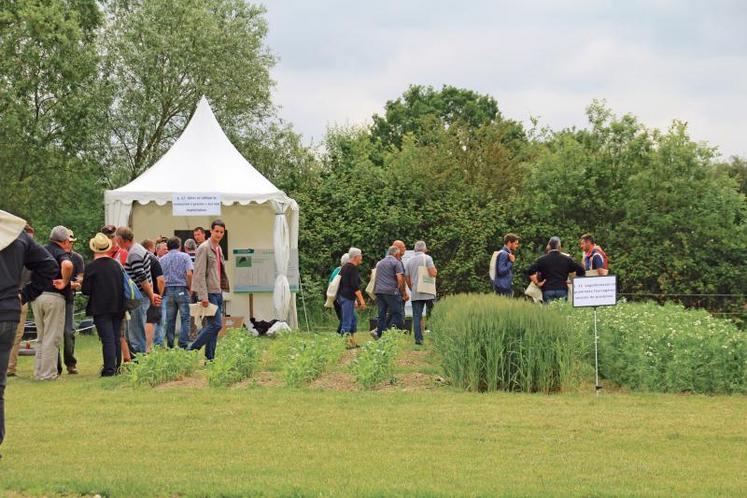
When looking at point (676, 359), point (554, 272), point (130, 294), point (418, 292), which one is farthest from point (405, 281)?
point (676, 359)

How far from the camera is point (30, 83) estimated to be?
28.5m

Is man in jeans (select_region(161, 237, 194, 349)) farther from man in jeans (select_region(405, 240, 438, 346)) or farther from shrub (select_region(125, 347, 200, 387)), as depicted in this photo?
man in jeans (select_region(405, 240, 438, 346))

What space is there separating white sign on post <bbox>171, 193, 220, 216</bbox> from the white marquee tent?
16 cm

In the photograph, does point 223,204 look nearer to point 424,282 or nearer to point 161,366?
point 424,282

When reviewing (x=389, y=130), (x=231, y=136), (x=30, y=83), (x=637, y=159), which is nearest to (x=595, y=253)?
(x=637, y=159)

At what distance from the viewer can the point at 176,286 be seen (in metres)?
16.9

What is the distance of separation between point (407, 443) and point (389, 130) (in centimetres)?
5850

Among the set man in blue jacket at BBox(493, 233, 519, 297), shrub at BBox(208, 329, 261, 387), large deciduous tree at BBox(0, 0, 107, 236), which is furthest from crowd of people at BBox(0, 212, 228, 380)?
large deciduous tree at BBox(0, 0, 107, 236)

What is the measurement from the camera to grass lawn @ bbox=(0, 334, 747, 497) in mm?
7469

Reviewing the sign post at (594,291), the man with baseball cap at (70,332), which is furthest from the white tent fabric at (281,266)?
the sign post at (594,291)

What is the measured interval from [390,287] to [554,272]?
290cm

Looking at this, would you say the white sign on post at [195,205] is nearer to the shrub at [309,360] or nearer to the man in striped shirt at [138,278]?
the man in striped shirt at [138,278]

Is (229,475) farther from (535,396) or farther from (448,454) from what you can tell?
(535,396)

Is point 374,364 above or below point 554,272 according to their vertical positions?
below
